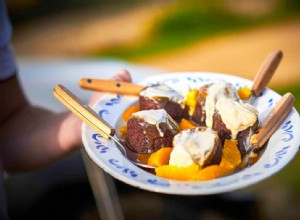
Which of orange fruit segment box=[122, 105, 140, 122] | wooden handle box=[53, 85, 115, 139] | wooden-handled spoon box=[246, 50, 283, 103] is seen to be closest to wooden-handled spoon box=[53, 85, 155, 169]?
wooden handle box=[53, 85, 115, 139]

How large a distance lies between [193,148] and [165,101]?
0.20 m

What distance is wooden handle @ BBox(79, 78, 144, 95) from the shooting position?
1.15 metres

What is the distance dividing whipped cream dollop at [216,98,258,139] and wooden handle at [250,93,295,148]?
0.08ft

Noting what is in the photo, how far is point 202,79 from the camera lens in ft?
4.00

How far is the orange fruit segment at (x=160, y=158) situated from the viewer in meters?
0.91

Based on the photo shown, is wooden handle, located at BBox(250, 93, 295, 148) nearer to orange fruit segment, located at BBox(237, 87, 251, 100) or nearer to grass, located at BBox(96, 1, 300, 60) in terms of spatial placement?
orange fruit segment, located at BBox(237, 87, 251, 100)

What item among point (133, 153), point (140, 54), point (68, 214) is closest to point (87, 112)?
point (133, 153)

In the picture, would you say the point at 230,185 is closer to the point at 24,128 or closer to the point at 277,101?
the point at 277,101

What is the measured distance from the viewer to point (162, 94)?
107 centimetres

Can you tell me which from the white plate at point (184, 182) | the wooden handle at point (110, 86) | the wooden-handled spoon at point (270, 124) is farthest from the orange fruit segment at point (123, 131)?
the wooden-handled spoon at point (270, 124)

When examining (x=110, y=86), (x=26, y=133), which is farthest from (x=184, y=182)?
(x=26, y=133)

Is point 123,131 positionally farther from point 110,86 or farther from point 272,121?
point 272,121

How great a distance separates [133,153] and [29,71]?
206 centimetres

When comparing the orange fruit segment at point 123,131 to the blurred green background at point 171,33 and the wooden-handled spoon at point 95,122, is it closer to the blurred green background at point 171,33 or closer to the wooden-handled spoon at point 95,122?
the wooden-handled spoon at point 95,122
